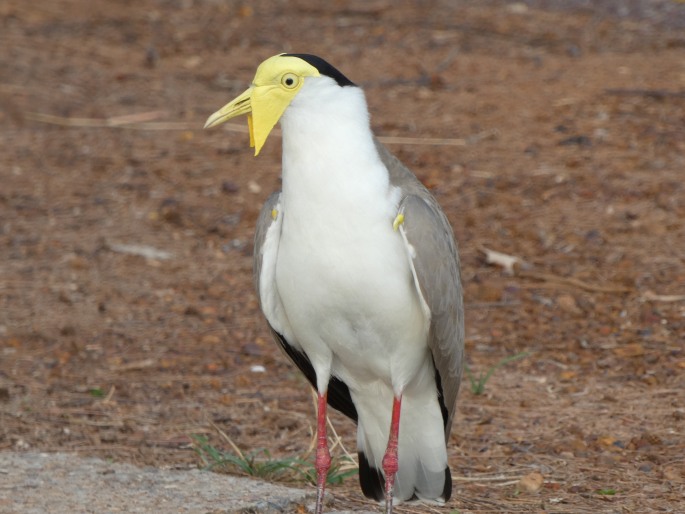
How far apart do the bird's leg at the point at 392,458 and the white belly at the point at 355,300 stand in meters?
0.08

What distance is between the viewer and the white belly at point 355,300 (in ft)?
14.7

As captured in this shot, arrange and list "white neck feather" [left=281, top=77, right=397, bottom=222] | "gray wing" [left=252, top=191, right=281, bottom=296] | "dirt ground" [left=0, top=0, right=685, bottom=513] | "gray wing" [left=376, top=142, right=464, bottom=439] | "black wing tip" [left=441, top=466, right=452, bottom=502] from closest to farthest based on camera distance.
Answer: "white neck feather" [left=281, top=77, right=397, bottom=222]
"gray wing" [left=376, top=142, right=464, bottom=439]
"gray wing" [left=252, top=191, right=281, bottom=296]
"black wing tip" [left=441, top=466, right=452, bottom=502]
"dirt ground" [left=0, top=0, right=685, bottom=513]

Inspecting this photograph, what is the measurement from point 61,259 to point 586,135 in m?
4.17

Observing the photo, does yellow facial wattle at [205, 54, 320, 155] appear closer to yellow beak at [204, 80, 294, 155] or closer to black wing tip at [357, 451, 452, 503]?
yellow beak at [204, 80, 294, 155]

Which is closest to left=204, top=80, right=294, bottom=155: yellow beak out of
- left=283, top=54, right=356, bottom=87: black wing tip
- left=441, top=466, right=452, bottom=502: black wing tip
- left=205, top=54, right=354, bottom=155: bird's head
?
left=205, top=54, right=354, bottom=155: bird's head

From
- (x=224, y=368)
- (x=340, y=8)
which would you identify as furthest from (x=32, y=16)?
(x=224, y=368)

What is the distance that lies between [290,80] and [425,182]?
4803mm

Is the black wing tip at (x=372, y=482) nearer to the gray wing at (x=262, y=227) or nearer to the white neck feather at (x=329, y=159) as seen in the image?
the gray wing at (x=262, y=227)

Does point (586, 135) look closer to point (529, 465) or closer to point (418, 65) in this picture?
point (418, 65)

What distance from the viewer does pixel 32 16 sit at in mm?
13914

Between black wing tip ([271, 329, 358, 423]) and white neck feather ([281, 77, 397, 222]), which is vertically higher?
white neck feather ([281, 77, 397, 222])

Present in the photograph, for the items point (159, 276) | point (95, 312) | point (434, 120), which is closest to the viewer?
point (95, 312)

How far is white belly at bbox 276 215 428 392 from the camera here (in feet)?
14.7

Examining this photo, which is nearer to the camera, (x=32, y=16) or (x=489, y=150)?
Result: (x=489, y=150)
